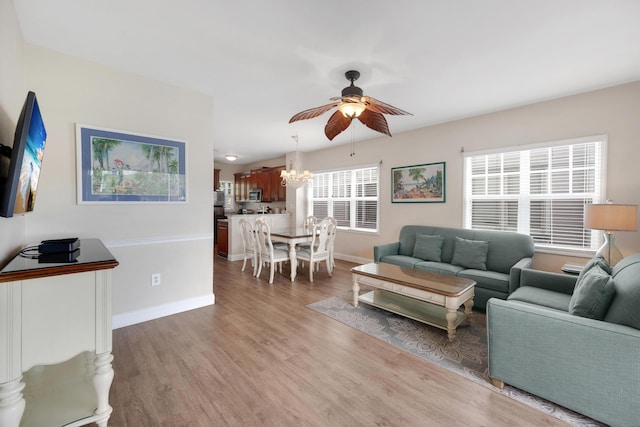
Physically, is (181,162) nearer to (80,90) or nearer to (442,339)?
(80,90)

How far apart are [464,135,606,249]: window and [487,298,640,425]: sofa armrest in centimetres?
235

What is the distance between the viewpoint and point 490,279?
3.11 meters

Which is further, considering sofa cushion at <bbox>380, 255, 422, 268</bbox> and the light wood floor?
sofa cushion at <bbox>380, 255, 422, 268</bbox>

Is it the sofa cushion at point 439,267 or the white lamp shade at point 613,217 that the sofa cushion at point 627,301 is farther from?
the sofa cushion at point 439,267

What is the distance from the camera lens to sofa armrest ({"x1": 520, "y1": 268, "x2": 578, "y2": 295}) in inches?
97.4

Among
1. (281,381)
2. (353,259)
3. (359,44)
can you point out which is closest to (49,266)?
(281,381)

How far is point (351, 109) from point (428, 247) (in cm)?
247

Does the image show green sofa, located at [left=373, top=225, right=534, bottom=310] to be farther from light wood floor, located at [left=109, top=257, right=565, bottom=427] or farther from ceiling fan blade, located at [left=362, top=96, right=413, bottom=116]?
ceiling fan blade, located at [left=362, top=96, right=413, bottom=116]

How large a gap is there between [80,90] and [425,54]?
3.18 metres

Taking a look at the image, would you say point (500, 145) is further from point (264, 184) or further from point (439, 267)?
point (264, 184)

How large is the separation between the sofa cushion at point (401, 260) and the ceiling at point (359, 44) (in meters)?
2.19

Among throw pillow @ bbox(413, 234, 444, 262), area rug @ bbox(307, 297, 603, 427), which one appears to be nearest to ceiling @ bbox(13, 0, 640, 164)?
throw pillow @ bbox(413, 234, 444, 262)

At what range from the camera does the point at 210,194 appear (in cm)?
329

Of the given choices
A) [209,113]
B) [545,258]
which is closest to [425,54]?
[209,113]
